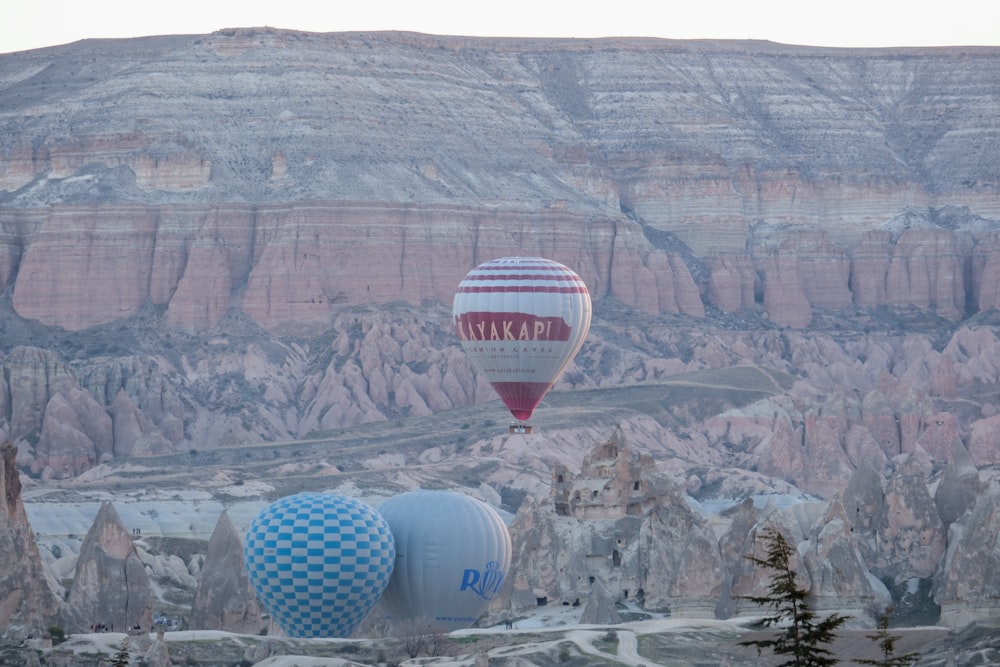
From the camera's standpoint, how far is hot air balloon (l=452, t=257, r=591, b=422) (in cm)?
9850

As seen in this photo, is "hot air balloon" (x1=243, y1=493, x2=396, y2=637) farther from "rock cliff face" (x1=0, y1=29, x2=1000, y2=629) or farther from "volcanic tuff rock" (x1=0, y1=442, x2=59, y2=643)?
"rock cliff face" (x1=0, y1=29, x2=1000, y2=629)

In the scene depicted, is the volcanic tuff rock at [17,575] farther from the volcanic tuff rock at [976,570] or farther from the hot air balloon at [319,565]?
the volcanic tuff rock at [976,570]

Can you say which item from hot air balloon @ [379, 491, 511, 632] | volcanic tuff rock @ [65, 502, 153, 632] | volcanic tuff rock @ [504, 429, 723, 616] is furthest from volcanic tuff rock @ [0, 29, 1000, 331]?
hot air balloon @ [379, 491, 511, 632]

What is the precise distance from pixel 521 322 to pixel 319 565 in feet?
84.1

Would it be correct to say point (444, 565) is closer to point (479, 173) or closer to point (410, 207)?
point (410, 207)

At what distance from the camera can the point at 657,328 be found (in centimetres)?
16188

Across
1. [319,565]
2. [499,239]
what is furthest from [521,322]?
[499,239]

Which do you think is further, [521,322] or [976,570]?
[521,322]

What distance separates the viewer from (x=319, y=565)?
242 feet

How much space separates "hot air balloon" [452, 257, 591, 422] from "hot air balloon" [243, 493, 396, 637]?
23990mm

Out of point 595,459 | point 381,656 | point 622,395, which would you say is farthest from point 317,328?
point 381,656

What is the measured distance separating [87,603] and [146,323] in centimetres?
7373

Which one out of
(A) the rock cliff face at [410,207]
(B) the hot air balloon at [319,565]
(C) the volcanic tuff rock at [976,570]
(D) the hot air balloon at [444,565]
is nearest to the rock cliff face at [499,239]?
(A) the rock cliff face at [410,207]

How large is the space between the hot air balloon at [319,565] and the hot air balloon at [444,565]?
168 centimetres
